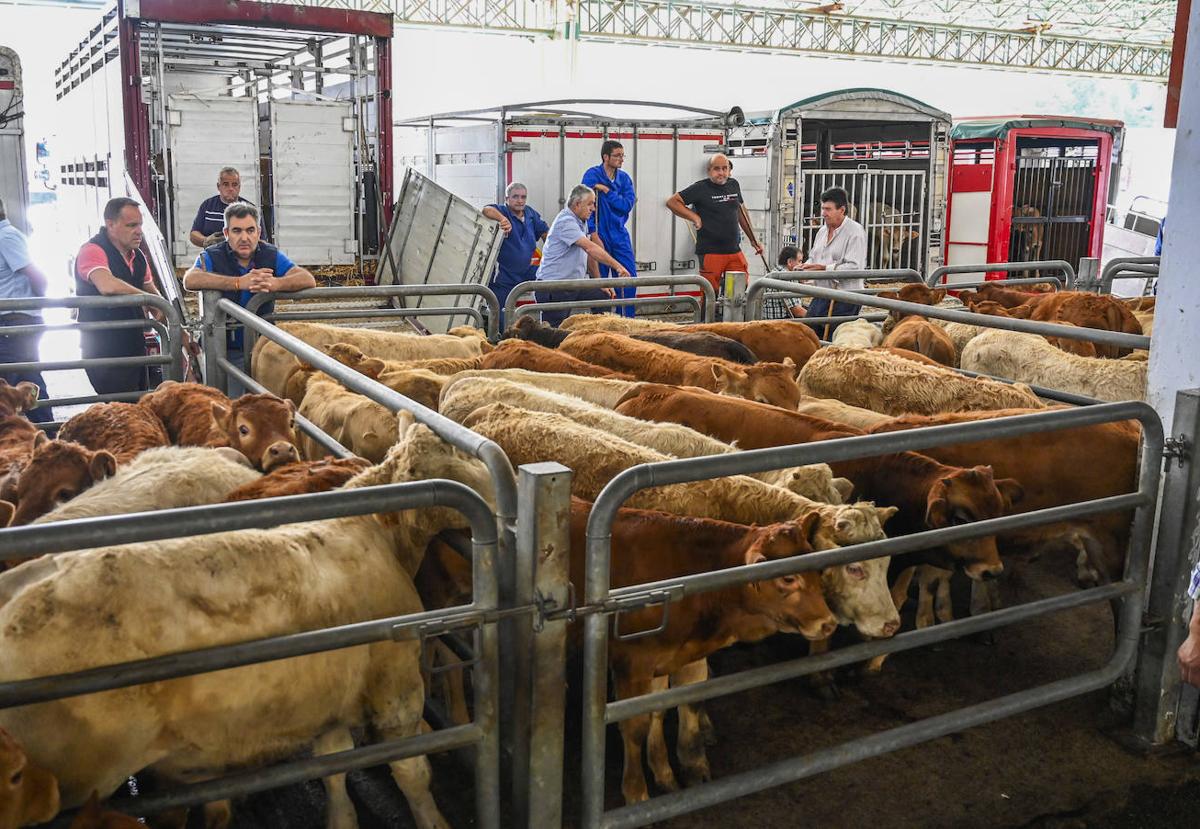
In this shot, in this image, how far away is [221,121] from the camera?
35.2 ft

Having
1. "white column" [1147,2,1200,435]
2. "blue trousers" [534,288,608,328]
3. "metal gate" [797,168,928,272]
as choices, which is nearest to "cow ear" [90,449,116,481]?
"white column" [1147,2,1200,435]

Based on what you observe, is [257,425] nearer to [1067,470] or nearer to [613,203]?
[1067,470]

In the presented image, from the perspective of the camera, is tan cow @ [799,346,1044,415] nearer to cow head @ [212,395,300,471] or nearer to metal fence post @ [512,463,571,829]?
cow head @ [212,395,300,471]

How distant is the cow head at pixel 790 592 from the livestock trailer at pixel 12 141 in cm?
1059

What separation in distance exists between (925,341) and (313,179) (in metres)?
6.40

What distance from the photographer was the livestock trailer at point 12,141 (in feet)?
37.4

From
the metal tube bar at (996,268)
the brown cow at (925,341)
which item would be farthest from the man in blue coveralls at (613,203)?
the brown cow at (925,341)

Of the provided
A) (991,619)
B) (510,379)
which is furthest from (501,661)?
(510,379)

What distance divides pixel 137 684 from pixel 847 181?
15.9 metres

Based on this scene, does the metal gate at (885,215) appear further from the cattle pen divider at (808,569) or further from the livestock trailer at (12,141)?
the cattle pen divider at (808,569)

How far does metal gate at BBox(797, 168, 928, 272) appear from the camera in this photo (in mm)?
15760

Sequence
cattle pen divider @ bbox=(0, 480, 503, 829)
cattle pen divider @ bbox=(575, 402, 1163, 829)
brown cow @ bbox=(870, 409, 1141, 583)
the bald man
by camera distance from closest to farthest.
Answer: cattle pen divider @ bbox=(0, 480, 503, 829) → cattle pen divider @ bbox=(575, 402, 1163, 829) → brown cow @ bbox=(870, 409, 1141, 583) → the bald man

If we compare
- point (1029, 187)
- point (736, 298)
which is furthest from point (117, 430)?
point (1029, 187)

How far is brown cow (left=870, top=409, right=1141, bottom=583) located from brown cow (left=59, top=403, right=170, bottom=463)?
3.28m
